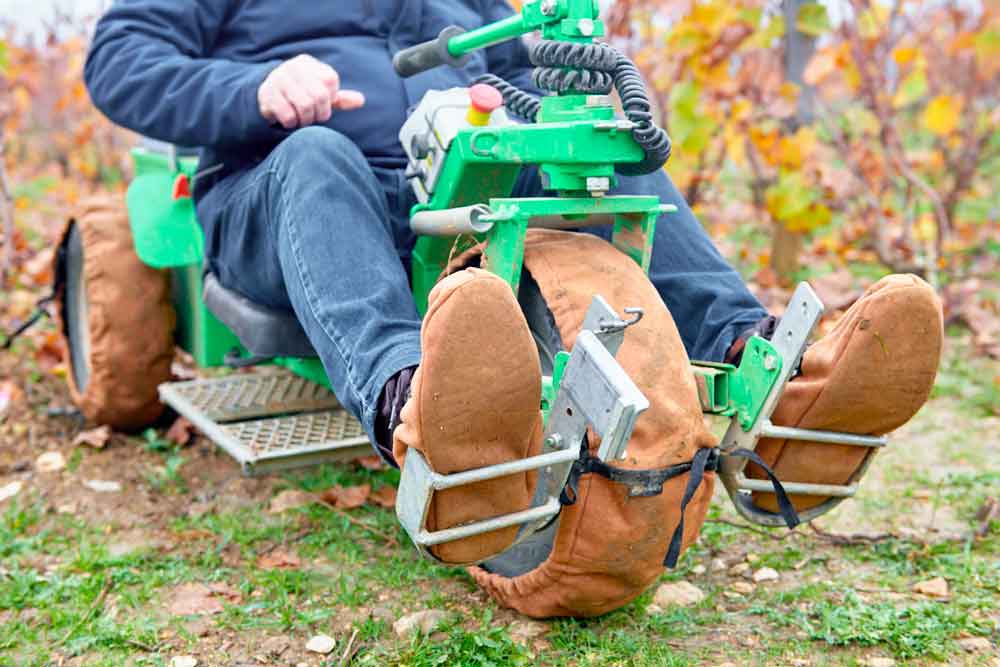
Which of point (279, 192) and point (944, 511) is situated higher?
point (279, 192)

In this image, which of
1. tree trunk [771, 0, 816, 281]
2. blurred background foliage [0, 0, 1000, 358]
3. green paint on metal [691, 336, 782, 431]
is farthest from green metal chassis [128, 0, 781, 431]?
tree trunk [771, 0, 816, 281]

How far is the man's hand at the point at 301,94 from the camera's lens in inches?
68.7

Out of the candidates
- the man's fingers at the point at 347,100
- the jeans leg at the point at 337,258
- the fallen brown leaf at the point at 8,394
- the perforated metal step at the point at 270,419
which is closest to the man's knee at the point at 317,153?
the jeans leg at the point at 337,258

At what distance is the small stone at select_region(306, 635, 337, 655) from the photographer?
1635 mm

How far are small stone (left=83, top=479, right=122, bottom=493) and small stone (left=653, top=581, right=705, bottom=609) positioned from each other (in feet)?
4.14

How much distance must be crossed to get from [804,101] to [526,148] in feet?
8.20

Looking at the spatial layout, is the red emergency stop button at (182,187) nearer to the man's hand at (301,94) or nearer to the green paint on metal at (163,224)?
the green paint on metal at (163,224)

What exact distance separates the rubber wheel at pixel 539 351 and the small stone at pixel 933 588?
675mm

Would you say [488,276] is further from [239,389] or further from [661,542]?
[239,389]

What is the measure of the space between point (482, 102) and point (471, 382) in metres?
0.54

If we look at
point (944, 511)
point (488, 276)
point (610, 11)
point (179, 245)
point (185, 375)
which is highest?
point (488, 276)

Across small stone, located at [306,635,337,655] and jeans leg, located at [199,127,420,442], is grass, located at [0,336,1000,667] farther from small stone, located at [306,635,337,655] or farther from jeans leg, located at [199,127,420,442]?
jeans leg, located at [199,127,420,442]

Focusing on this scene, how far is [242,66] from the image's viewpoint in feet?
6.23

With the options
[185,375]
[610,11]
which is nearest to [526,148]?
[185,375]
